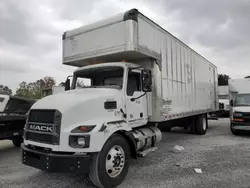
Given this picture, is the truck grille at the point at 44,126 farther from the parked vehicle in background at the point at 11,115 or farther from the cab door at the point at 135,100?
the parked vehicle in background at the point at 11,115

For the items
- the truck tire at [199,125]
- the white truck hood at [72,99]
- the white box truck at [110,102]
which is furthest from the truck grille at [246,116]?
the white truck hood at [72,99]

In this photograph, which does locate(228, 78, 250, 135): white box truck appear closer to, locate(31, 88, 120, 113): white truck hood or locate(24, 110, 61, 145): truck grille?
locate(31, 88, 120, 113): white truck hood

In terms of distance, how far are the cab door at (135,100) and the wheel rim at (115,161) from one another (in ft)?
2.80

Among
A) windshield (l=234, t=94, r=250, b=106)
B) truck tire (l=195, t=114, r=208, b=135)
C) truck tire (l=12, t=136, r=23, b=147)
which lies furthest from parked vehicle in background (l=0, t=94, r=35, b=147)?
windshield (l=234, t=94, r=250, b=106)

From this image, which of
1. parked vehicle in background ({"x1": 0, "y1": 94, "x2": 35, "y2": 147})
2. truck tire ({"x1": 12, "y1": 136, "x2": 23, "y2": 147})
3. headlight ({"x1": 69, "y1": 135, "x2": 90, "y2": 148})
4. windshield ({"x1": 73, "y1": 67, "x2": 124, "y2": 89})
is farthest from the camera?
truck tire ({"x1": 12, "y1": 136, "x2": 23, "y2": 147})

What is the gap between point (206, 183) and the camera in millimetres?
3941

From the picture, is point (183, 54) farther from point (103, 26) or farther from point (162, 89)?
point (103, 26)

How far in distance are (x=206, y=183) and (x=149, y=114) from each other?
2.17 metres

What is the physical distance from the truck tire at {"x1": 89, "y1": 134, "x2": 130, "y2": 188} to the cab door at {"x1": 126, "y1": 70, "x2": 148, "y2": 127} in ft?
2.54

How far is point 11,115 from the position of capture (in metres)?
6.48

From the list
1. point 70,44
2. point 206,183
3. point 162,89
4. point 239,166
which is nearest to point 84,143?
point 206,183

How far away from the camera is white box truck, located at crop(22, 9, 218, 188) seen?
11.2ft

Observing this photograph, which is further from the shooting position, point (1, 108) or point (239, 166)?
point (1, 108)

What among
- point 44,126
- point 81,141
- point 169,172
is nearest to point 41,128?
point 44,126
